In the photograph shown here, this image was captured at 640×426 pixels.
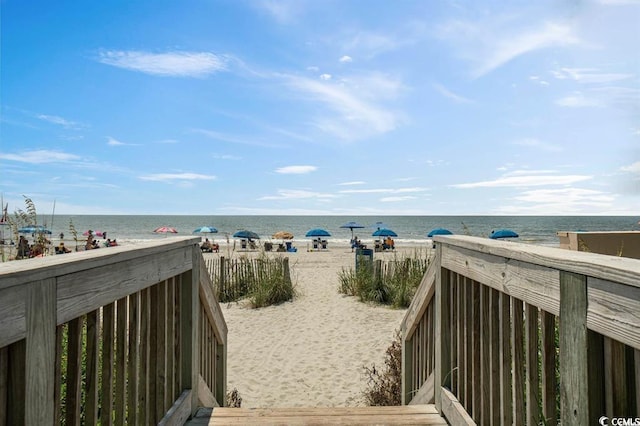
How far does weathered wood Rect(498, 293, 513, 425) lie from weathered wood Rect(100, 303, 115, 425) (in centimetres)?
168

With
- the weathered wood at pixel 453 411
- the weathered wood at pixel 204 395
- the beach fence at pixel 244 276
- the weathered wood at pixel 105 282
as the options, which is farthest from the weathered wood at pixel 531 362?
the beach fence at pixel 244 276

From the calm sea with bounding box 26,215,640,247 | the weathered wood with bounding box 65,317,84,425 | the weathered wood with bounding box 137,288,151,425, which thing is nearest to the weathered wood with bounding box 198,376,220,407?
the weathered wood with bounding box 137,288,151,425

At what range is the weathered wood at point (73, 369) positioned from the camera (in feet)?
4.84

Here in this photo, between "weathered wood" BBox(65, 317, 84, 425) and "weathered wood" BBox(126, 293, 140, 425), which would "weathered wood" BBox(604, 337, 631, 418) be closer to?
"weathered wood" BBox(65, 317, 84, 425)

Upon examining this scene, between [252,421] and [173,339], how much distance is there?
31.7 inches

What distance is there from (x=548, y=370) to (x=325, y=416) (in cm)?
184

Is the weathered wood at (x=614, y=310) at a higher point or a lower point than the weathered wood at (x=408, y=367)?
higher

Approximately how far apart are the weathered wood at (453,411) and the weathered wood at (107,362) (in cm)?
180

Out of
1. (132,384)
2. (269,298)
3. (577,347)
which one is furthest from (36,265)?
(269,298)

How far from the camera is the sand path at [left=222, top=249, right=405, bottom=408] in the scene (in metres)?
5.45

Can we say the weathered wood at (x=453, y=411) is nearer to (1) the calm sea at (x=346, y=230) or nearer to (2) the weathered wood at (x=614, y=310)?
(2) the weathered wood at (x=614, y=310)

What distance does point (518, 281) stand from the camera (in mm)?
1707

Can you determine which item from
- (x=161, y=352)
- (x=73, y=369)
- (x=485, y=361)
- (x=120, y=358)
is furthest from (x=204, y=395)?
(x=485, y=361)

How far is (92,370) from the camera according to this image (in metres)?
1.62
